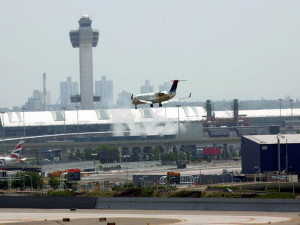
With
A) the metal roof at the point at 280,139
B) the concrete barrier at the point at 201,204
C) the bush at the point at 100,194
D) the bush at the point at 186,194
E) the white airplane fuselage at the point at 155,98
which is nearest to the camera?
the concrete barrier at the point at 201,204

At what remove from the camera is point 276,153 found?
147500 millimetres

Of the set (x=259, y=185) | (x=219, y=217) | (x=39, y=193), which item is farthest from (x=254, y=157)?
(x=219, y=217)

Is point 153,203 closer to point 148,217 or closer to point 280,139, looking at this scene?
point 148,217

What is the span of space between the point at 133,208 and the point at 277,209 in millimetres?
19206

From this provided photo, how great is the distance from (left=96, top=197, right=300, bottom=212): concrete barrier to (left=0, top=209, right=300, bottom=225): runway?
2436 mm

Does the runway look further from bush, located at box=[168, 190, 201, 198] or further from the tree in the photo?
the tree

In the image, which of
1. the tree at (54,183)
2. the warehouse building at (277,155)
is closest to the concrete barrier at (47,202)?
the tree at (54,183)

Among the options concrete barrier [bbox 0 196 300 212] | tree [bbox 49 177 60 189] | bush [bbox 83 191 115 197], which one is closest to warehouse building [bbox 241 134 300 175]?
tree [bbox 49 177 60 189]

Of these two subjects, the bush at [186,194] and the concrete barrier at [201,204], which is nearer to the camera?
the concrete barrier at [201,204]

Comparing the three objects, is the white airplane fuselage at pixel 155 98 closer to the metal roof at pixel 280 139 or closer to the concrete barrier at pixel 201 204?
the concrete barrier at pixel 201 204

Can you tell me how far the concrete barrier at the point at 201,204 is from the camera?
9538 cm

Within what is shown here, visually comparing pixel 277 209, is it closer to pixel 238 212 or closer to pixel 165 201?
pixel 238 212

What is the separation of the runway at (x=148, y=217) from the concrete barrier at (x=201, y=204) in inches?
95.9

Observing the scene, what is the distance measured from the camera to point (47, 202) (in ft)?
369
